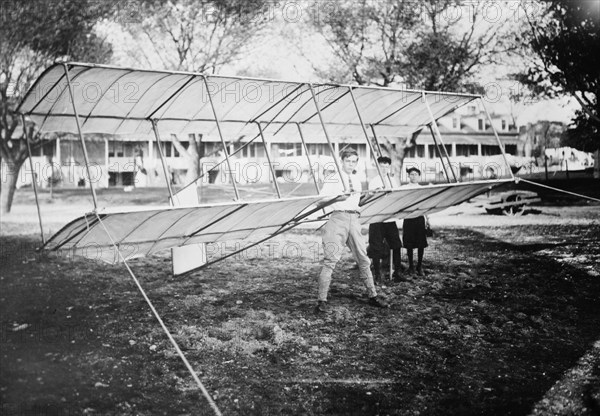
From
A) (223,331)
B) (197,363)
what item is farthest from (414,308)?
(197,363)

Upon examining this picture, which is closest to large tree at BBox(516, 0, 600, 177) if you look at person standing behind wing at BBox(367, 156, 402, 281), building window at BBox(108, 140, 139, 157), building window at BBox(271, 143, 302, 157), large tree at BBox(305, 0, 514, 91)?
large tree at BBox(305, 0, 514, 91)

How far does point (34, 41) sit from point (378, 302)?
1651 cm

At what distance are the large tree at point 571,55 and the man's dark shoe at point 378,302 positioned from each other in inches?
578

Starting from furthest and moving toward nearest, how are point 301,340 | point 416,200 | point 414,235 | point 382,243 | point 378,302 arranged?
point 414,235
point 382,243
point 416,200
point 378,302
point 301,340

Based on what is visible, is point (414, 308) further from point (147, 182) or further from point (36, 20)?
point (147, 182)

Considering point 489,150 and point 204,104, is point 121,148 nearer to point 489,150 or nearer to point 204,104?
point 204,104

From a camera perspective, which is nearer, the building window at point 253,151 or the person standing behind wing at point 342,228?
the person standing behind wing at point 342,228

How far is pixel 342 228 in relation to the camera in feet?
21.8

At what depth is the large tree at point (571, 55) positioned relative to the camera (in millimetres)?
17344

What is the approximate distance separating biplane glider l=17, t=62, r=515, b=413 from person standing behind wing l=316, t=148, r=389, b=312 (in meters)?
0.29

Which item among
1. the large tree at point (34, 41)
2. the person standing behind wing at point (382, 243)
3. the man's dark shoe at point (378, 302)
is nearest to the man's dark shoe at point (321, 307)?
the man's dark shoe at point (378, 302)

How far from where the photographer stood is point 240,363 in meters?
5.01

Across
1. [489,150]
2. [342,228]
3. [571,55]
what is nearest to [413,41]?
[571,55]

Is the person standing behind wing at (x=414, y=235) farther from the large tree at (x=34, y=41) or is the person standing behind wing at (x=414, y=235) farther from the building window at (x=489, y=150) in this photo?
the building window at (x=489, y=150)
